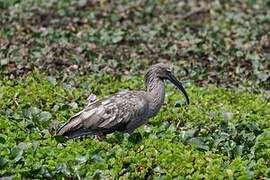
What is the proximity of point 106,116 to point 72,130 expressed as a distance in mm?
390

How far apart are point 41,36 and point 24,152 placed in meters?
7.03

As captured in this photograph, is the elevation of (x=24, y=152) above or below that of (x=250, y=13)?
above

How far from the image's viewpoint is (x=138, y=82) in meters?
11.9

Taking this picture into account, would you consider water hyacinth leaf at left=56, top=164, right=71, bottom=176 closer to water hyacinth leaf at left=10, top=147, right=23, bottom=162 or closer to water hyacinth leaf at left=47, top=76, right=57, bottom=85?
water hyacinth leaf at left=10, top=147, right=23, bottom=162

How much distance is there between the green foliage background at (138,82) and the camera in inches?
302

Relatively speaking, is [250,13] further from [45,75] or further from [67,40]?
[45,75]

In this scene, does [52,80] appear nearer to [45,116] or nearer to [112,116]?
[45,116]

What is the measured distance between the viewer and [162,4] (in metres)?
17.5

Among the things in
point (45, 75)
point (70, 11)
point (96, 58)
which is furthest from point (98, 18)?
point (45, 75)

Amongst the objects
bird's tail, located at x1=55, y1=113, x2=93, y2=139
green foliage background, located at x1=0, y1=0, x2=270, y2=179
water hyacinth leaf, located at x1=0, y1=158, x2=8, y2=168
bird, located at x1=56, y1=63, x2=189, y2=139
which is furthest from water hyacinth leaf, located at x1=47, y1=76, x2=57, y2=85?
water hyacinth leaf, located at x1=0, y1=158, x2=8, y2=168

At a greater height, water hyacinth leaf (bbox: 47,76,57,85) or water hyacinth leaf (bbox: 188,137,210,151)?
water hyacinth leaf (bbox: 47,76,57,85)

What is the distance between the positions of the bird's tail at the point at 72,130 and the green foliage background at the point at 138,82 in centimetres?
19

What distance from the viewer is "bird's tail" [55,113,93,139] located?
8422mm

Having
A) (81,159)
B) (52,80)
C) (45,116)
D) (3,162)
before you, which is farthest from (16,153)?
(52,80)
